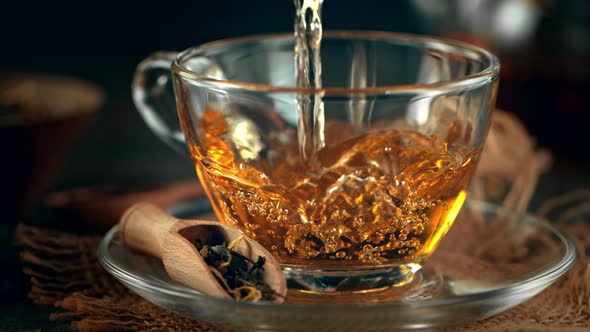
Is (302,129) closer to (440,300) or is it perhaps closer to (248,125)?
(248,125)

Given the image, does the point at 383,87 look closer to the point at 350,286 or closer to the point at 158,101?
the point at 350,286

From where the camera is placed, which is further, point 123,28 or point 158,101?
point 123,28

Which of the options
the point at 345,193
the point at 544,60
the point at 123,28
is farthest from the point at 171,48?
the point at 345,193

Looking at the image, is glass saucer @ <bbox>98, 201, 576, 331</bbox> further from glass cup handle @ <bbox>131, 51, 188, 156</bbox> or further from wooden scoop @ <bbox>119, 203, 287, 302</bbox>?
glass cup handle @ <bbox>131, 51, 188, 156</bbox>

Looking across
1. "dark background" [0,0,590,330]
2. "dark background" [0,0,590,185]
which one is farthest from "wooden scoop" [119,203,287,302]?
"dark background" [0,0,590,185]

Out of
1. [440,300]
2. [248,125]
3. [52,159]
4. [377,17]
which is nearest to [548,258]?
[440,300]

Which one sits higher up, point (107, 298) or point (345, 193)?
point (345, 193)

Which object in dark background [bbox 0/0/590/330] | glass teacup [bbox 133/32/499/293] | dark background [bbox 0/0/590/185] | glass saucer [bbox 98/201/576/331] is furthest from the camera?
dark background [bbox 0/0/590/185]
